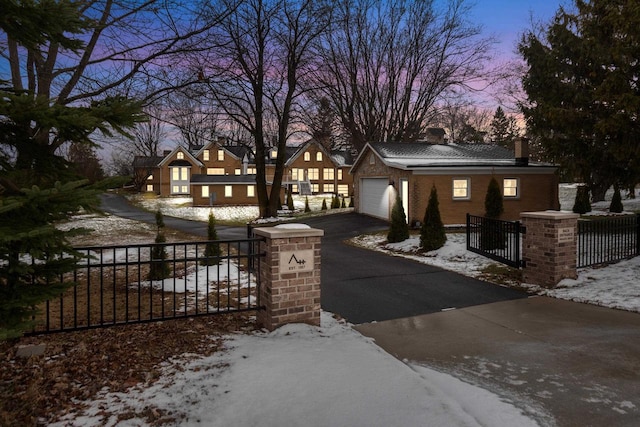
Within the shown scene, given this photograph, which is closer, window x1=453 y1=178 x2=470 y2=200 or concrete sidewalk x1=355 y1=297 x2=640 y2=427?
concrete sidewalk x1=355 y1=297 x2=640 y2=427

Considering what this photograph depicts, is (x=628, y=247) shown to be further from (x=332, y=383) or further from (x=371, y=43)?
(x=371, y=43)

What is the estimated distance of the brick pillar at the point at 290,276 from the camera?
5.77m

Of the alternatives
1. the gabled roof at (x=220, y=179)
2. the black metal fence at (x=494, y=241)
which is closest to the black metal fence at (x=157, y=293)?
the black metal fence at (x=494, y=241)

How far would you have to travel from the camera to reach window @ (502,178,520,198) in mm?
22719

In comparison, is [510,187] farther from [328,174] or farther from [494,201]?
[328,174]

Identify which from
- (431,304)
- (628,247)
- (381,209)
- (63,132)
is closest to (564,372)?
(431,304)

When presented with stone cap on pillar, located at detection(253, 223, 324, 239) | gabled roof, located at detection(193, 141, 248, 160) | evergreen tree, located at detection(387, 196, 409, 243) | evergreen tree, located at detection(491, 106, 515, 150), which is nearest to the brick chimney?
evergreen tree, located at detection(387, 196, 409, 243)

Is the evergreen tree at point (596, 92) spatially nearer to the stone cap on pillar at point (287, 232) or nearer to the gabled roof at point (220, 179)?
the stone cap on pillar at point (287, 232)

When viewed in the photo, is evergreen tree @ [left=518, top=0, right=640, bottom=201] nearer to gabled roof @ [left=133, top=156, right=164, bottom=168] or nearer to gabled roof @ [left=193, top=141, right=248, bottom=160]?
gabled roof @ [left=193, top=141, right=248, bottom=160]

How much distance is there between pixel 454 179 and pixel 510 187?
3.50m

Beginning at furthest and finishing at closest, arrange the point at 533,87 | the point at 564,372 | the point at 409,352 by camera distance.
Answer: the point at 533,87 → the point at 409,352 → the point at 564,372

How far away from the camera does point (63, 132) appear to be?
3615 millimetres

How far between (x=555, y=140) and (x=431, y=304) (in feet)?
40.8

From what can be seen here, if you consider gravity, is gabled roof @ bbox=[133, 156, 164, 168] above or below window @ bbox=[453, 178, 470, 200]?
above
